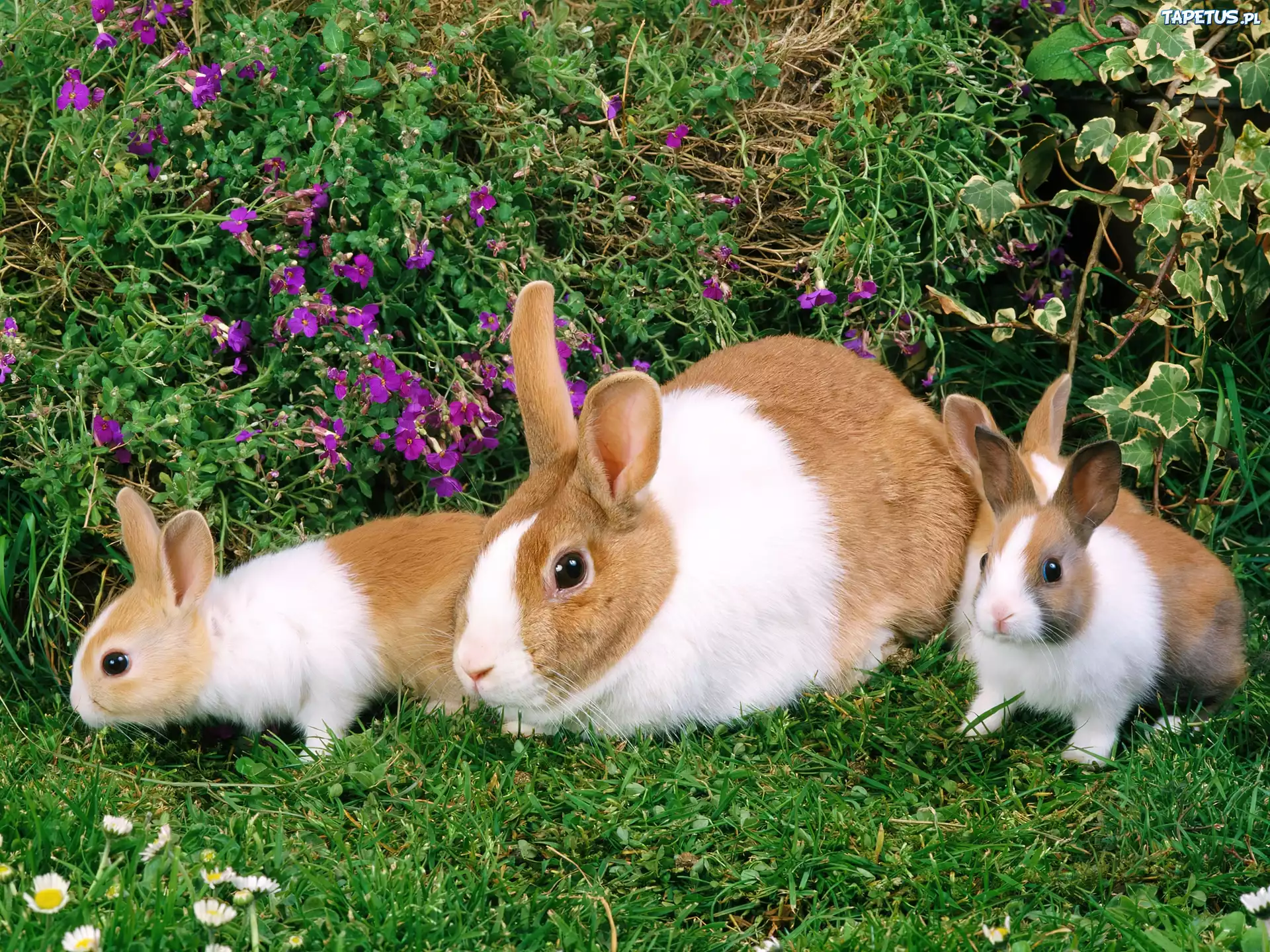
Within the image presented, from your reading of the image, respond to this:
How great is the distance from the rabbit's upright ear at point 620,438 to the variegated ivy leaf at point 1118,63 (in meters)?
2.22

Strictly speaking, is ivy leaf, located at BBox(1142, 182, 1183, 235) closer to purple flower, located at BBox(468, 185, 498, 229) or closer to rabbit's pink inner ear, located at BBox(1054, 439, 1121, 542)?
rabbit's pink inner ear, located at BBox(1054, 439, 1121, 542)

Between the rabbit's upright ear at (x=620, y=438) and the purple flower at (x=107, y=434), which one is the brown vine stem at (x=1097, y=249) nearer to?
the rabbit's upright ear at (x=620, y=438)

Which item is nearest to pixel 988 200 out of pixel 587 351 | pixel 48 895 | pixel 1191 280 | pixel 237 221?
pixel 1191 280

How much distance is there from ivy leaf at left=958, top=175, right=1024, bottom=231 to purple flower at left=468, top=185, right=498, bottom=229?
1.65 m

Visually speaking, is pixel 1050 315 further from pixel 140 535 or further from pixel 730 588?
pixel 140 535

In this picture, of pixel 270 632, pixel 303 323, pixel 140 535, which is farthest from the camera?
pixel 303 323

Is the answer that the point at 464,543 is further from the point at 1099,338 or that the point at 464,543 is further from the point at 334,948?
the point at 1099,338

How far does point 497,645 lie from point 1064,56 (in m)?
3.07

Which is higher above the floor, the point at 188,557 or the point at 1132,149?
the point at 1132,149

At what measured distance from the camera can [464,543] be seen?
4051 mm

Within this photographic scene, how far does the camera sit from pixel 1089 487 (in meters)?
3.42

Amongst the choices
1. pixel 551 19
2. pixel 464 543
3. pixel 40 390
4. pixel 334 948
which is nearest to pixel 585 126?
pixel 551 19

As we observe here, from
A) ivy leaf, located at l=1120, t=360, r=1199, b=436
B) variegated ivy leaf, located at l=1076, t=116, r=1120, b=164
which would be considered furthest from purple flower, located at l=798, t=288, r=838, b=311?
ivy leaf, located at l=1120, t=360, r=1199, b=436

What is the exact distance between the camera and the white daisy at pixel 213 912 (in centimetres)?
254
